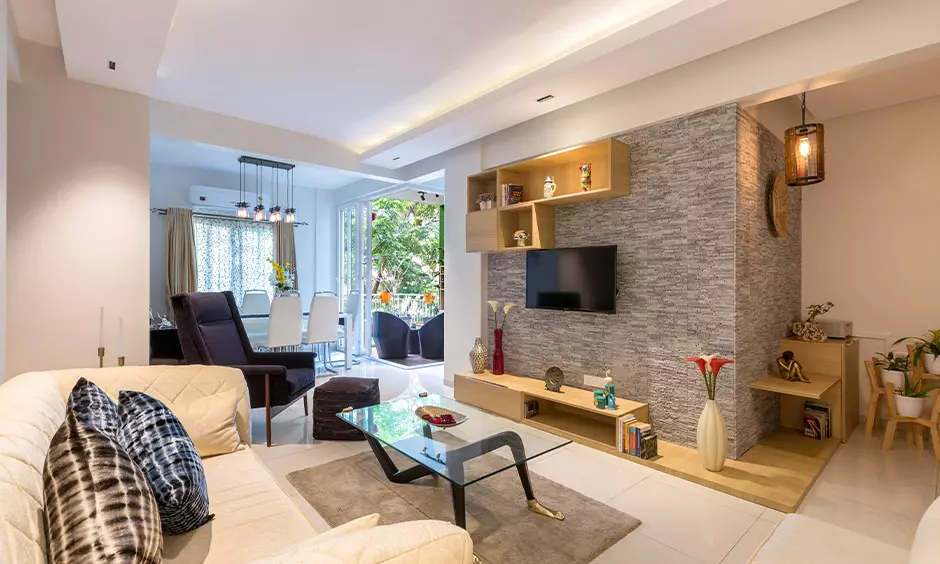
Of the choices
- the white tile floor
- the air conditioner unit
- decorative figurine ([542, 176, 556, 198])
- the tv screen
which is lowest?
the white tile floor

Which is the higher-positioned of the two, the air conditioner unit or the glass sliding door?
the air conditioner unit

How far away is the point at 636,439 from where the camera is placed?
2963mm

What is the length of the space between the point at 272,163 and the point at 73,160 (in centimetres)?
274

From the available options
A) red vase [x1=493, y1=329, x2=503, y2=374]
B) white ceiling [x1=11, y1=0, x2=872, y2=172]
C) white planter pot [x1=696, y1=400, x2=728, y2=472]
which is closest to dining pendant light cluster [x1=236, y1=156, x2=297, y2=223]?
white ceiling [x1=11, y1=0, x2=872, y2=172]

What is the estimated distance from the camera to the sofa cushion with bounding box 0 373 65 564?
0.83 metres

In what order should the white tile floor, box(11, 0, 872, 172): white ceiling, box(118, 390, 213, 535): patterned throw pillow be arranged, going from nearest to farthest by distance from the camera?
box(118, 390, 213, 535): patterned throw pillow < the white tile floor < box(11, 0, 872, 172): white ceiling

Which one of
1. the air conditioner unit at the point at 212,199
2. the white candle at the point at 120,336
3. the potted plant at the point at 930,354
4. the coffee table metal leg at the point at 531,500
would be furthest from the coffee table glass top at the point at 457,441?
the air conditioner unit at the point at 212,199

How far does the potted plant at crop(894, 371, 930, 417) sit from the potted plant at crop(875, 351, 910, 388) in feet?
0.13

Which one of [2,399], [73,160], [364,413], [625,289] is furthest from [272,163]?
[2,399]

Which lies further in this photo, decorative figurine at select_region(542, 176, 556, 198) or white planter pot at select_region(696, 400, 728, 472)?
decorative figurine at select_region(542, 176, 556, 198)

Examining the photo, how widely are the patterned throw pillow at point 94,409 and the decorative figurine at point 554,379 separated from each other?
2.80 metres

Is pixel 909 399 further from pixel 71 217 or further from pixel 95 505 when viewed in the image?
pixel 71 217

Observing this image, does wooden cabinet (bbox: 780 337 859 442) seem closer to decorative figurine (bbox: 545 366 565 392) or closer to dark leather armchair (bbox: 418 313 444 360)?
decorative figurine (bbox: 545 366 565 392)

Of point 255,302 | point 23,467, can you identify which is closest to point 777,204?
point 23,467
